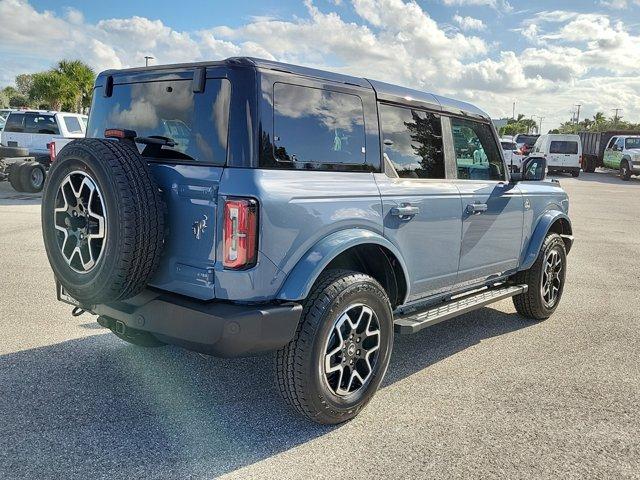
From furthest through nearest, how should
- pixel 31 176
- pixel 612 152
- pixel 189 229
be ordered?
pixel 612 152 < pixel 31 176 < pixel 189 229

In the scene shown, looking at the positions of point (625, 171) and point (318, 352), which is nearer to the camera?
point (318, 352)

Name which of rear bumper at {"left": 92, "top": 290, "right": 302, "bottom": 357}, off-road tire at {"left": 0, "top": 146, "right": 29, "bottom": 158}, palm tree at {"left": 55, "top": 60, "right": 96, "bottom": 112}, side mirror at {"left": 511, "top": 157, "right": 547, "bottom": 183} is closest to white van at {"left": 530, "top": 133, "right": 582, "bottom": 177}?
off-road tire at {"left": 0, "top": 146, "right": 29, "bottom": 158}

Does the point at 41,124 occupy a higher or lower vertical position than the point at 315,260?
higher

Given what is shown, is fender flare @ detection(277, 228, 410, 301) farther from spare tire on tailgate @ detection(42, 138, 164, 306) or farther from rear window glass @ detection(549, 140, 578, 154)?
rear window glass @ detection(549, 140, 578, 154)

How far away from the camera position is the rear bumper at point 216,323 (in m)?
2.84

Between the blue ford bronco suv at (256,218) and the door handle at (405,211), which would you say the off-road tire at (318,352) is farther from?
the door handle at (405,211)

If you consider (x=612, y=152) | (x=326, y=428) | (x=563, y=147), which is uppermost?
(x=563, y=147)

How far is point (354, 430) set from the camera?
331 cm

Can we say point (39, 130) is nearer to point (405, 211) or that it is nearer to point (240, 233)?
point (405, 211)

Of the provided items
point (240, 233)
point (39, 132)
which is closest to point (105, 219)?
point (240, 233)

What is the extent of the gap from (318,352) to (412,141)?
1.68m

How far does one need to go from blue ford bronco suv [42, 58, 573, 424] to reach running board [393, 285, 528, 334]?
1.6 inches

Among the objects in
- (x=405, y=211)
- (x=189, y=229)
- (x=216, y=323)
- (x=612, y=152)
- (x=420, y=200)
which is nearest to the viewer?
(x=216, y=323)

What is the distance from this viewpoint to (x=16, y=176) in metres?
13.2
